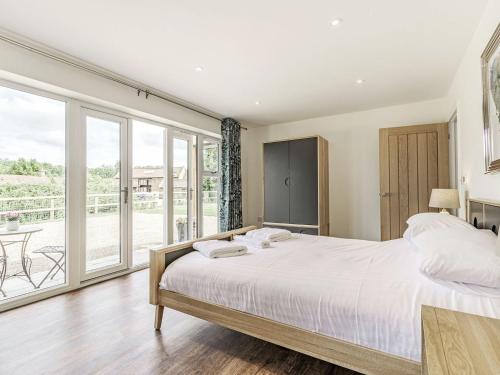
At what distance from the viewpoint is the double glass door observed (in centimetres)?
313

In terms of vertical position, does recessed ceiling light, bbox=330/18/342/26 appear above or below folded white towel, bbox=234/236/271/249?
above

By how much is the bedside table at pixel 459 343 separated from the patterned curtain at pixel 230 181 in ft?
12.5

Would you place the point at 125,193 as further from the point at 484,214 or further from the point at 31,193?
the point at 484,214

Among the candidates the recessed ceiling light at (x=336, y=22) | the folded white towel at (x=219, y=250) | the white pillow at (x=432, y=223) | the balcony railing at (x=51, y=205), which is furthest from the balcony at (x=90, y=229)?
the white pillow at (x=432, y=223)

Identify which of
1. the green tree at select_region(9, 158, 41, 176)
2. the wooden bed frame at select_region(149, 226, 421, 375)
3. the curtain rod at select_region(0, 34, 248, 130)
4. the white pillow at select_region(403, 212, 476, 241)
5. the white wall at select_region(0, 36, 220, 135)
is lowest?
the wooden bed frame at select_region(149, 226, 421, 375)

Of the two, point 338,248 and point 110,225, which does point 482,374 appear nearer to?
point 338,248

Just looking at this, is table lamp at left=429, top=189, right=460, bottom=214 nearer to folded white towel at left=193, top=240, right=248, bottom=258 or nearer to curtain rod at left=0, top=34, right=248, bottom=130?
folded white towel at left=193, top=240, right=248, bottom=258

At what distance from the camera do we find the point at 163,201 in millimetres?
3957

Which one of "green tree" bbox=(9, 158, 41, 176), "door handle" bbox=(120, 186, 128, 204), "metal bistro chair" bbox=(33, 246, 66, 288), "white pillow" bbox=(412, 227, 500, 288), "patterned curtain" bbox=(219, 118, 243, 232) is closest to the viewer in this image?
"white pillow" bbox=(412, 227, 500, 288)

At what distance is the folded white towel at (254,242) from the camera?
2.42 m

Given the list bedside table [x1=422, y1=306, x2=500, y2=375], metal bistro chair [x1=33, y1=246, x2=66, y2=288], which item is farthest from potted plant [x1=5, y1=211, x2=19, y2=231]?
bedside table [x1=422, y1=306, x2=500, y2=375]

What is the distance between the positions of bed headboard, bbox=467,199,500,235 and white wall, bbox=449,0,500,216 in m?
0.07

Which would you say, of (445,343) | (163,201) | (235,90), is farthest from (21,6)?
(445,343)

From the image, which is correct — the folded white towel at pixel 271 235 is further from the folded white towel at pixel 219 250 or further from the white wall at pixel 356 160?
the white wall at pixel 356 160
